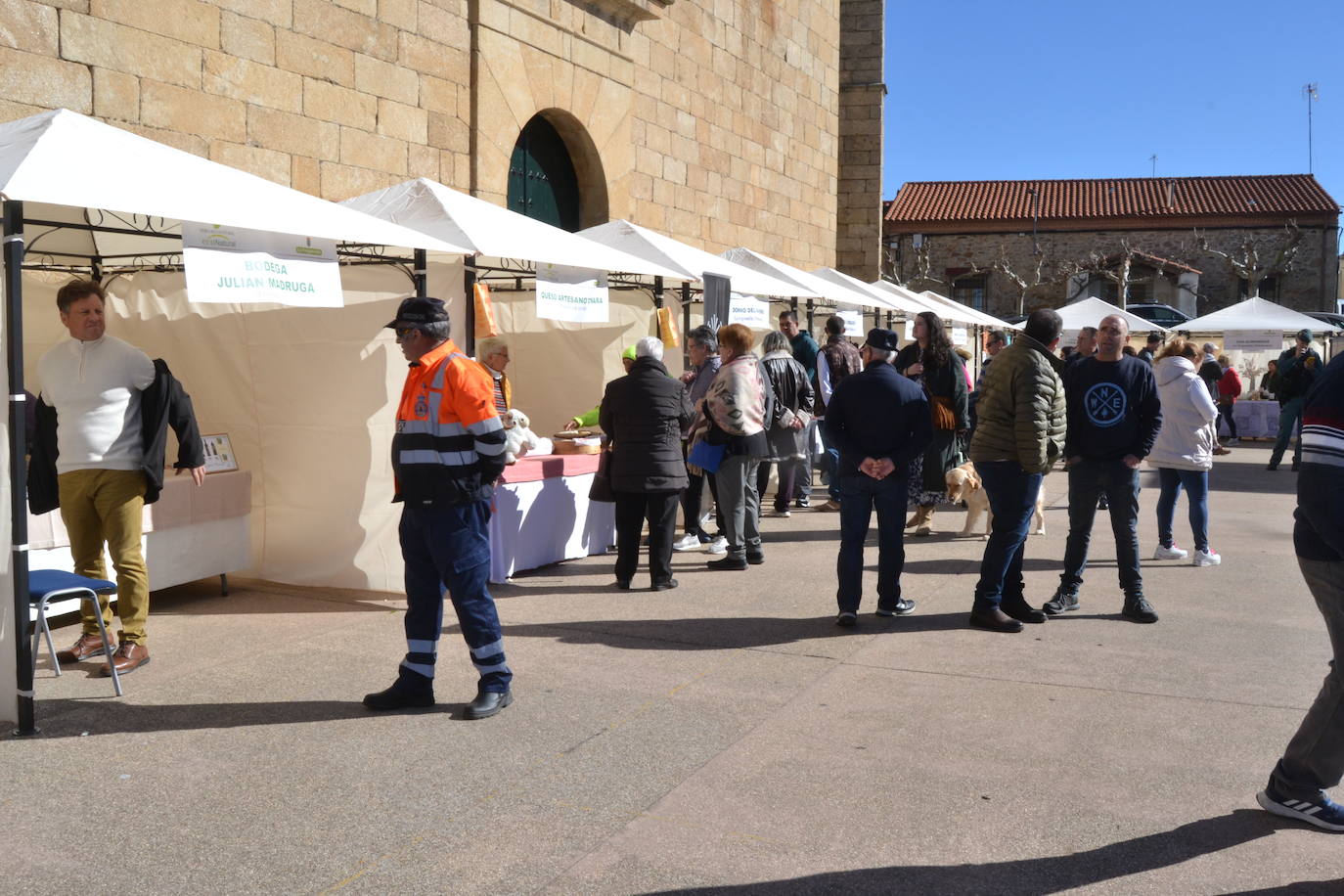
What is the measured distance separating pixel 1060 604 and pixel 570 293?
3729mm

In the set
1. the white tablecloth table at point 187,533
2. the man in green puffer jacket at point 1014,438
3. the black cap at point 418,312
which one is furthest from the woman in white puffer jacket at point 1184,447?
the white tablecloth table at point 187,533

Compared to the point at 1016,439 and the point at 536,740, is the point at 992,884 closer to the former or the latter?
the point at 536,740

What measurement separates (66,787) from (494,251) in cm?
413

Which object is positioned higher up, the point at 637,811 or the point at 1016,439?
the point at 1016,439

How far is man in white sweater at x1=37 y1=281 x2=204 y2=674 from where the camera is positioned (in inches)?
214

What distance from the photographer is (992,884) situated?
3.39m

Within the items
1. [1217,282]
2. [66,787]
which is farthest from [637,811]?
[1217,282]

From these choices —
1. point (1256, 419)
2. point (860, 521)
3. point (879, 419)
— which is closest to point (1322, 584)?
point (879, 419)


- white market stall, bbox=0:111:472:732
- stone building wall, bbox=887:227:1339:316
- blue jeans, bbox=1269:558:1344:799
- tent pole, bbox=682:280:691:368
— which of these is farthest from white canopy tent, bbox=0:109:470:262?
stone building wall, bbox=887:227:1339:316

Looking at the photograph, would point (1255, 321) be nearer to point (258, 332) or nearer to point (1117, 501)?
point (1117, 501)

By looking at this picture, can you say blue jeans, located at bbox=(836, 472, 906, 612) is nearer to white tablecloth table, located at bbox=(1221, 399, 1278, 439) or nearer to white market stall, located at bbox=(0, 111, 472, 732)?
white market stall, located at bbox=(0, 111, 472, 732)

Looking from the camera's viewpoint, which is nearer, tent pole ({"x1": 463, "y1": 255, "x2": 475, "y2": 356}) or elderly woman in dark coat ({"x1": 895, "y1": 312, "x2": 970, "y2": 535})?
tent pole ({"x1": 463, "y1": 255, "x2": 475, "y2": 356})

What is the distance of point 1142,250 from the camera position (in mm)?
46688

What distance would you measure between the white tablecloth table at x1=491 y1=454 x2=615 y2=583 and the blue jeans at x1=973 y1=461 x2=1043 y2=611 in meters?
2.98
